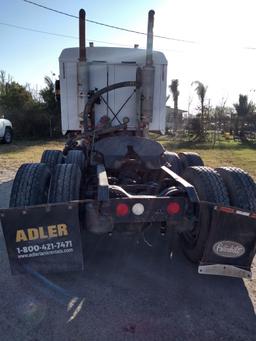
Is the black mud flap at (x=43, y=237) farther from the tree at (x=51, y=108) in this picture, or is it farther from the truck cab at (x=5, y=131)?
the tree at (x=51, y=108)

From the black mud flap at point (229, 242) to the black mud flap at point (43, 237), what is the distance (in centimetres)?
126

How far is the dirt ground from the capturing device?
8.41 feet

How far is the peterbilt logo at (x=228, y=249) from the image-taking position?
10.4ft

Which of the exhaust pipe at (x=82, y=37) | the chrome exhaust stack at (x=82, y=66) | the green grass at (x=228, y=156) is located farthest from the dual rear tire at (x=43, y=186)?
the green grass at (x=228, y=156)

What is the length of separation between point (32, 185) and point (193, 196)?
169cm

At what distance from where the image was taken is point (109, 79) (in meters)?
6.76

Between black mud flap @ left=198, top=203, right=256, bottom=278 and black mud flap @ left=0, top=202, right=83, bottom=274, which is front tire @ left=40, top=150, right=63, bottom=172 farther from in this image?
black mud flap @ left=198, top=203, right=256, bottom=278

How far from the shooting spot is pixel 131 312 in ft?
9.25

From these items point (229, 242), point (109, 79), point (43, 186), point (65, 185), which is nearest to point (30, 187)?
point (43, 186)

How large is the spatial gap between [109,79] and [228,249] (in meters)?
4.70

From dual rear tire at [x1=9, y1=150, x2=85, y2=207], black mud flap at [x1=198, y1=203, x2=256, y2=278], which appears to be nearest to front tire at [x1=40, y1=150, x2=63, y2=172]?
dual rear tire at [x1=9, y1=150, x2=85, y2=207]

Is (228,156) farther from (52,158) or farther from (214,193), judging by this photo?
(214,193)

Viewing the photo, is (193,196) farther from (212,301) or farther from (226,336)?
(226,336)

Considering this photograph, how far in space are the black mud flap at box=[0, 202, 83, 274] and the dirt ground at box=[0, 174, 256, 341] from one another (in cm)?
30
